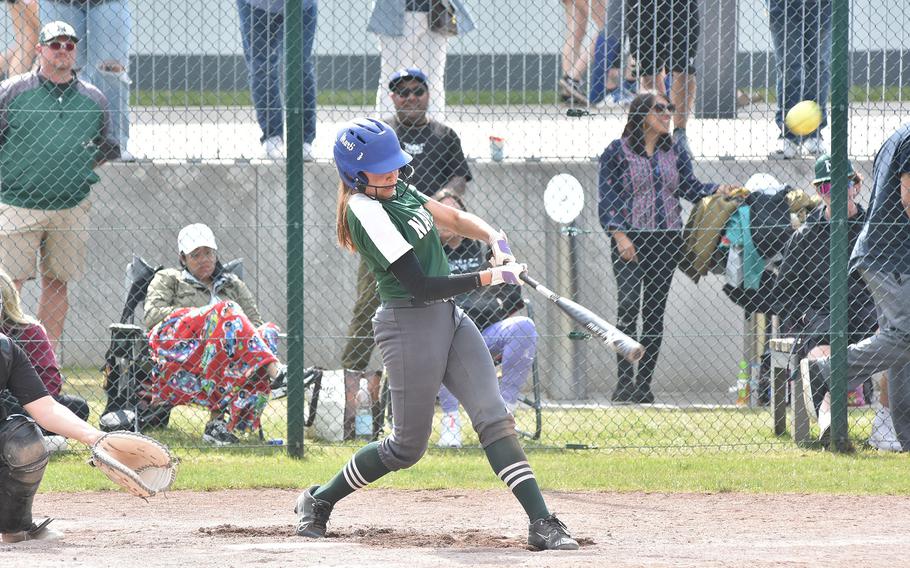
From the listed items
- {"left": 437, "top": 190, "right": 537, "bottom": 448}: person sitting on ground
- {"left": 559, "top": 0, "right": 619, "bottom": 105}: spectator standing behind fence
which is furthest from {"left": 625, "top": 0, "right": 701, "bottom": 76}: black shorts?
{"left": 437, "top": 190, "right": 537, "bottom": 448}: person sitting on ground

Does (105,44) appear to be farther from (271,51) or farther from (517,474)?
(517,474)

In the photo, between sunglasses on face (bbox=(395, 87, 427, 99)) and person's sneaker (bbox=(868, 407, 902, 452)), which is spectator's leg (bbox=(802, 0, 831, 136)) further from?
sunglasses on face (bbox=(395, 87, 427, 99))

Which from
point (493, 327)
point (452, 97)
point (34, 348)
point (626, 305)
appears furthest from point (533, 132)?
point (34, 348)

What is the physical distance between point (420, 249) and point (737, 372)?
570cm

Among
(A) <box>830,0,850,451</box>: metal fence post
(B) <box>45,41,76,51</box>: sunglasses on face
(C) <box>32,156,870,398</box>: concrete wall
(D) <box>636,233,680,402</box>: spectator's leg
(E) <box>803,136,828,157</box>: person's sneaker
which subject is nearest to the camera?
(A) <box>830,0,850,451</box>: metal fence post

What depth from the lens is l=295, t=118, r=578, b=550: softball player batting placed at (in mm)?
5805

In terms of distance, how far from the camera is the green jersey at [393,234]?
5.79m

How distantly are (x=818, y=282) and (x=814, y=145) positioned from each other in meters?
1.41

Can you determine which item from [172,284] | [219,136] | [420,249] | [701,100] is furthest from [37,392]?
[701,100]

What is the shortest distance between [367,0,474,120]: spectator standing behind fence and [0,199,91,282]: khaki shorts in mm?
2427

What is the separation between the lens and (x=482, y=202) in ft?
36.6

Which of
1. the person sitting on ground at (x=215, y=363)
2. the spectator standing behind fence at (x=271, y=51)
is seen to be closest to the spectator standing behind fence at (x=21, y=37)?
the spectator standing behind fence at (x=271, y=51)

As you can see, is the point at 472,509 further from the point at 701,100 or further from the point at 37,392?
the point at 701,100

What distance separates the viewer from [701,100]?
10539mm
